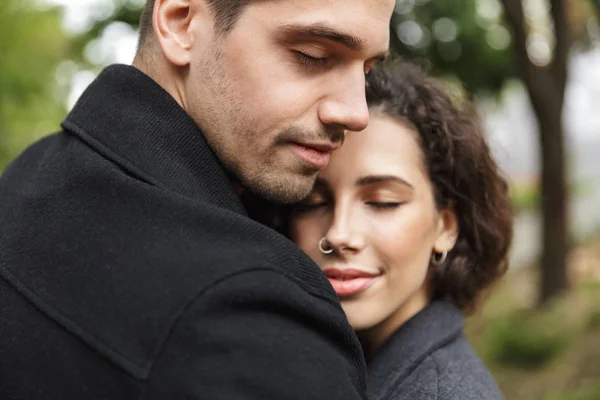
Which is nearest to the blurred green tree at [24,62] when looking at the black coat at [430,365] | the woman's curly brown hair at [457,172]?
the woman's curly brown hair at [457,172]

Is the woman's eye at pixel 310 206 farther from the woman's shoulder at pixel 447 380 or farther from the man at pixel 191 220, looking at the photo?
the woman's shoulder at pixel 447 380

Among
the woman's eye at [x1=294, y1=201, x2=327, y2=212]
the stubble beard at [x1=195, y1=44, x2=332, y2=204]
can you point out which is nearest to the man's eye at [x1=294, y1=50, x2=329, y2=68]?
the stubble beard at [x1=195, y1=44, x2=332, y2=204]

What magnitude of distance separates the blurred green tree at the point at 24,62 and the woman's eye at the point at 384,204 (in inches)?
475

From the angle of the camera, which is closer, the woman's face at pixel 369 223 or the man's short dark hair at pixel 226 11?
the man's short dark hair at pixel 226 11

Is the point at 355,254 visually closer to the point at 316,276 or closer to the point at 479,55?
the point at 316,276

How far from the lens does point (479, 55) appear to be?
8578 millimetres

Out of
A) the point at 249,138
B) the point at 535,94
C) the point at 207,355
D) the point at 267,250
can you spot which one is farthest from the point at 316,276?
the point at 535,94

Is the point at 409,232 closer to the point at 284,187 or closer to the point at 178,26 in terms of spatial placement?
the point at 284,187

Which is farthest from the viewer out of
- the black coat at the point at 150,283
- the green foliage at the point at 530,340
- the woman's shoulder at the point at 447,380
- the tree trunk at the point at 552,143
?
the tree trunk at the point at 552,143

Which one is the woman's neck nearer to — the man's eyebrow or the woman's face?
the woman's face

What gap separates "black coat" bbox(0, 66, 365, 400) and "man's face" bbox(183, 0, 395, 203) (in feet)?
0.48

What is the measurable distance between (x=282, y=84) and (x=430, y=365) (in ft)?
3.06

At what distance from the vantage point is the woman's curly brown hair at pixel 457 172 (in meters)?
2.41

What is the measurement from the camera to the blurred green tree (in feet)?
44.7
